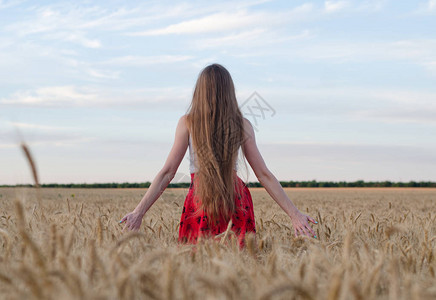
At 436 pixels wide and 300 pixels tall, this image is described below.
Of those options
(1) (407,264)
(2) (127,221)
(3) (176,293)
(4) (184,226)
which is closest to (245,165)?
(4) (184,226)

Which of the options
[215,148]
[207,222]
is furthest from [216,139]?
[207,222]

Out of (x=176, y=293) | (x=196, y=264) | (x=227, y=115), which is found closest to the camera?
(x=176, y=293)

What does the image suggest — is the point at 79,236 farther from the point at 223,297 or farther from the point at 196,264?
the point at 223,297

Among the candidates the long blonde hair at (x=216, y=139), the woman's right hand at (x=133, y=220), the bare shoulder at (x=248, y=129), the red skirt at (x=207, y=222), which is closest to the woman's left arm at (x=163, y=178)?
the woman's right hand at (x=133, y=220)

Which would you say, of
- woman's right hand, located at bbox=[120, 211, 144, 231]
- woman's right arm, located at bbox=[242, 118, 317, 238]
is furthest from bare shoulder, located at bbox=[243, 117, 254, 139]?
woman's right hand, located at bbox=[120, 211, 144, 231]

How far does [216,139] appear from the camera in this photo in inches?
134

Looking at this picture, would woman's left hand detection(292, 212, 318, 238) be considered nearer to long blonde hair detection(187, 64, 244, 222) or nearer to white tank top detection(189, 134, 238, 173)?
long blonde hair detection(187, 64, 244, 222)

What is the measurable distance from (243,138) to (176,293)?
202 centimetres

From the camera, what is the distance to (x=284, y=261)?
233 cm

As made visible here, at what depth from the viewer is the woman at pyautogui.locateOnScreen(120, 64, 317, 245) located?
11.0 ft

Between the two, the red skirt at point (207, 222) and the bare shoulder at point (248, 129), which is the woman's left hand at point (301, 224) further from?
the bare shoulder at point (248, 129)

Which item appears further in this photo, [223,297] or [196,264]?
[196,264]

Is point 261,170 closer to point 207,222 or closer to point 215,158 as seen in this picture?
point 215,158

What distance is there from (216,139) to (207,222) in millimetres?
663
